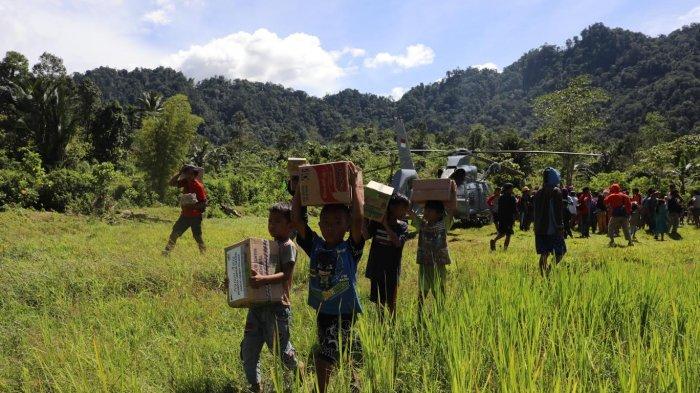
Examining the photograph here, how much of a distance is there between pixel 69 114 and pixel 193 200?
26.5m

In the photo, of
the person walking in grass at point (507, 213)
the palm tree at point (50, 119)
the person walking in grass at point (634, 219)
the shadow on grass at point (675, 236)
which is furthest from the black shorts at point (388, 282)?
the palm tree at point (50, 119)

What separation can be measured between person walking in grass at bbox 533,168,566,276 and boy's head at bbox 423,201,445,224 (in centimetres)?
259

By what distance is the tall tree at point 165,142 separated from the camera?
92.1 feet

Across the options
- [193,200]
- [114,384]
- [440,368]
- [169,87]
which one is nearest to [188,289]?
[193,200]

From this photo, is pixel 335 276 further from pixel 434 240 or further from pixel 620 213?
pixel 620 213

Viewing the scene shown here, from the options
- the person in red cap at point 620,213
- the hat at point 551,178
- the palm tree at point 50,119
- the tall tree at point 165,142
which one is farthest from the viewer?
the palm tree at point 50,119

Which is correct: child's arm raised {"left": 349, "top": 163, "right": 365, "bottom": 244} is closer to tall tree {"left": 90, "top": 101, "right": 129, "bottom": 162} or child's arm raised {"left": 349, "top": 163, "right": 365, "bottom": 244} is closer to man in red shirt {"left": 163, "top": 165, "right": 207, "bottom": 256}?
man in red shirt {"left": 163, "top": 165, "right": 207, "bottom": 256}

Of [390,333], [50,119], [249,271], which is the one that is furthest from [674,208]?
[50,119]

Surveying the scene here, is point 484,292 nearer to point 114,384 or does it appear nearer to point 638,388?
point 638,388

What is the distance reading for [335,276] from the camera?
2961 millimetres

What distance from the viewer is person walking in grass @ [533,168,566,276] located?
673 centimetres

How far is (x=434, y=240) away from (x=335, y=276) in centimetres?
197

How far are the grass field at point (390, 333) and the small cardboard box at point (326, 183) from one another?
2.50 feet

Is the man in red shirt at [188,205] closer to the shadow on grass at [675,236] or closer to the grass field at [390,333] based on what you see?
the grass field at [390,333]
